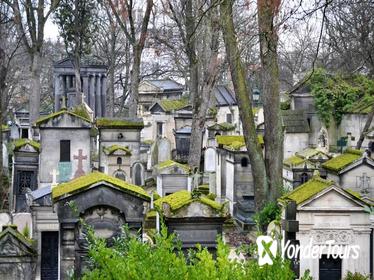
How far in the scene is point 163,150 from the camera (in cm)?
2269

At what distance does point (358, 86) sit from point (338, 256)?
18.6 m

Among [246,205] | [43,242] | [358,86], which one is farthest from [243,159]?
[358,86]

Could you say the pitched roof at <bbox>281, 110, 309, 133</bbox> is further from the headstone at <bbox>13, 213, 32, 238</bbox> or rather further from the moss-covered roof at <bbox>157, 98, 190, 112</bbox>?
the headstone at <bbox>13, 213, 32, 238</bbox>

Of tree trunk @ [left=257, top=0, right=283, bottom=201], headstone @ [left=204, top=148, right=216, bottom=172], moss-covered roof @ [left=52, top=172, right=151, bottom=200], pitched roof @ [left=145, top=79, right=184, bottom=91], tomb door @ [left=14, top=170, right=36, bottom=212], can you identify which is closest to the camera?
moss-covered roof @ [left=52, top=172, right=151, bottom=200]

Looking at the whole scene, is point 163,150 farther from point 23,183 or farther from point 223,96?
point 223,96

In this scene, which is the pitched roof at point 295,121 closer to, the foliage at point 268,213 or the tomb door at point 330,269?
the foliage at point 268,213

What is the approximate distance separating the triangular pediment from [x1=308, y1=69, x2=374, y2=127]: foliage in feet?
56.1

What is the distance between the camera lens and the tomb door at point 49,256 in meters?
10.5

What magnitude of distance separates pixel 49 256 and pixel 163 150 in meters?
12.0

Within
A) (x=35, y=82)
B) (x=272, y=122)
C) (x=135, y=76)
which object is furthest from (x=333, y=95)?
(x=272, y=122)

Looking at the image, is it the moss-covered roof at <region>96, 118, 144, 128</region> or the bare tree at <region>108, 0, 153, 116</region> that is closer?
the moss-covered roof at <region>96, 118, 144, 128</region>

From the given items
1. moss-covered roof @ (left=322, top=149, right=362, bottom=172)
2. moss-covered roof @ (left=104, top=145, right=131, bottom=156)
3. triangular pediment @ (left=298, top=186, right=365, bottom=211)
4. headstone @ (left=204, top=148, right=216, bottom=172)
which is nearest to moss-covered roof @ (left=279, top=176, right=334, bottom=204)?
triangular pediment @ (left=298, top=186, right=365, bottom=211)

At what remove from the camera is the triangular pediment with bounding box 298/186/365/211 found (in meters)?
10.6

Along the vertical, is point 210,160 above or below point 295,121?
below
